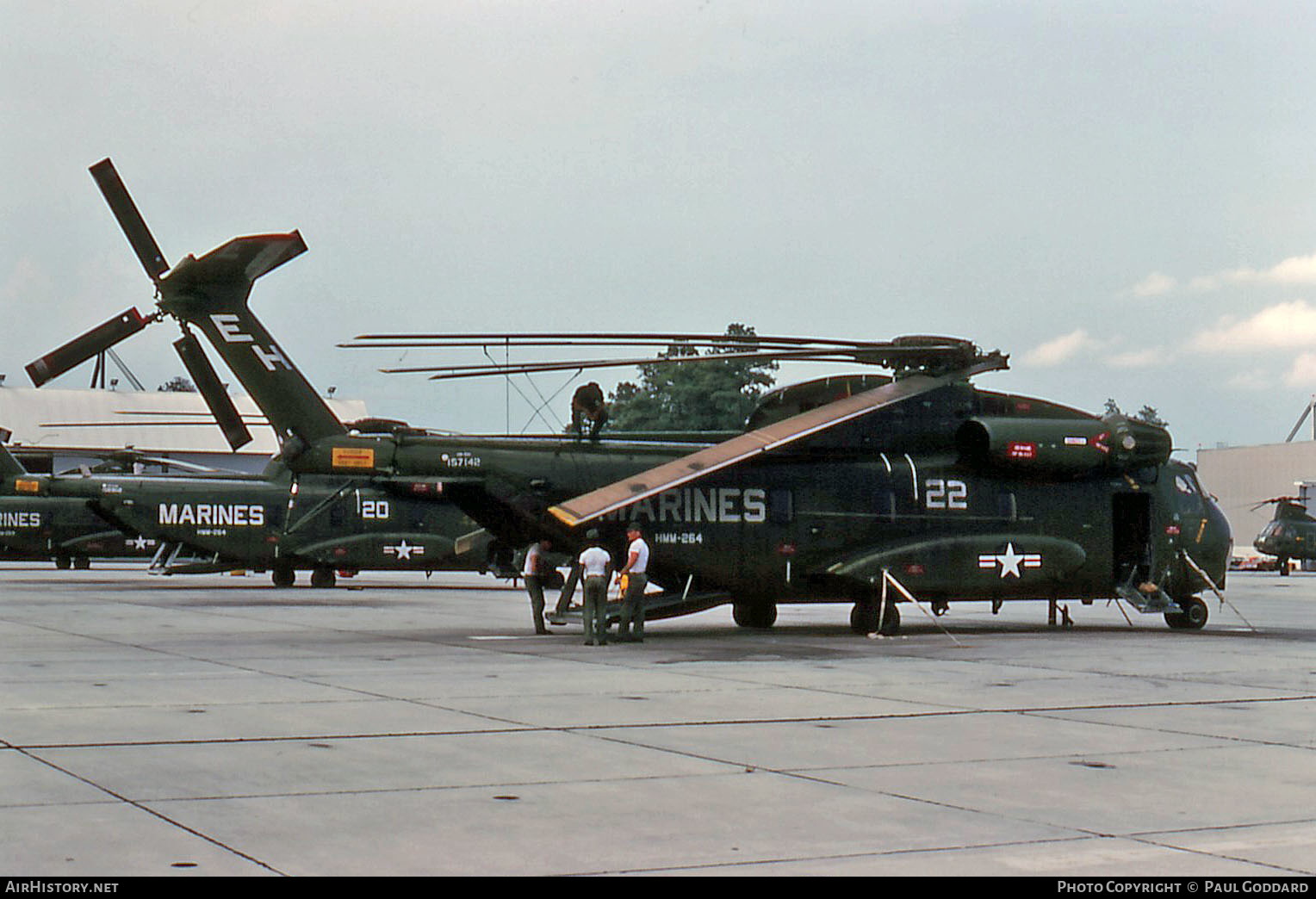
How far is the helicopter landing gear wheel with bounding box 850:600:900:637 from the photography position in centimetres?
2130

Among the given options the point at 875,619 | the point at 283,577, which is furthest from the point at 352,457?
the point at 283,577

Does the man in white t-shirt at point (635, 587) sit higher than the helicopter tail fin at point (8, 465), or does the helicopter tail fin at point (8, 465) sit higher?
the helicopter tail fin at point (8, 465)

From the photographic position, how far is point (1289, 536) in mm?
59469

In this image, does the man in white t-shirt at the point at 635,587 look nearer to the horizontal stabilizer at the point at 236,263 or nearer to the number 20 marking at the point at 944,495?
the number 20 marking at the point at 944,495

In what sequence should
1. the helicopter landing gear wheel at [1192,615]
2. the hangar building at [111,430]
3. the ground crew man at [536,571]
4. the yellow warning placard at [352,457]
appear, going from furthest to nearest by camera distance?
the hangar building at [111,430], the helicopter landing gear wheel at [1192,615], the yellow warning placard at [352,457], the ground crew man at [536,571]

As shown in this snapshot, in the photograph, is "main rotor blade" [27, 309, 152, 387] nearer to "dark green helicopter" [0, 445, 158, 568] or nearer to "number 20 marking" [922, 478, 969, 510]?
"number 20 marking" [922, 478, 969, 510]

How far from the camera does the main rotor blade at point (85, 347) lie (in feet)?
72.5

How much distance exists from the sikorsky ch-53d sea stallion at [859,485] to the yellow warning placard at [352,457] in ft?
0.09

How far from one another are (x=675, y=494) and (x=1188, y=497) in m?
8.52

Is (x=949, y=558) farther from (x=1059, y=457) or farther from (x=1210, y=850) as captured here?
(x=1210, y=850)

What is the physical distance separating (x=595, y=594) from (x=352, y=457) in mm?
4731

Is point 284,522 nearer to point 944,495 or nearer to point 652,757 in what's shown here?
point 944,495

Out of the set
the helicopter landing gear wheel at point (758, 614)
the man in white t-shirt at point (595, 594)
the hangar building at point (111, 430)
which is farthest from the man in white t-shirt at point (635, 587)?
the hangar building at point (111, 430)

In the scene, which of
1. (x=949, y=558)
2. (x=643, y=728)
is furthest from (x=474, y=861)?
(x=949, y=558)
